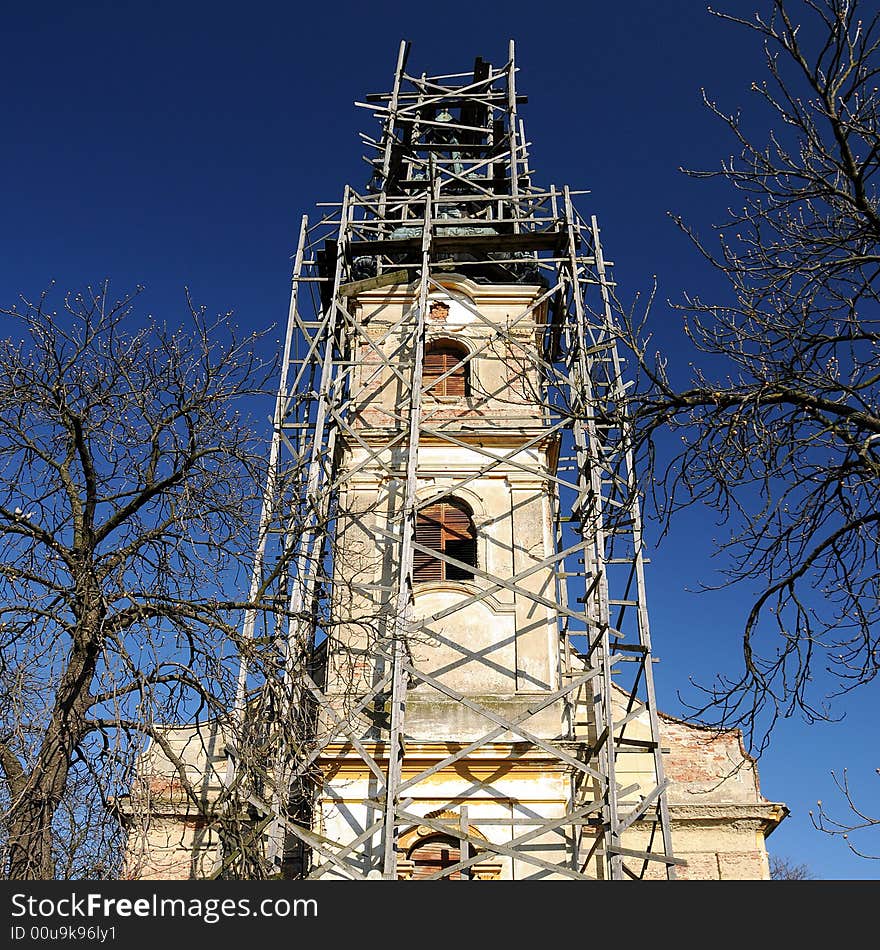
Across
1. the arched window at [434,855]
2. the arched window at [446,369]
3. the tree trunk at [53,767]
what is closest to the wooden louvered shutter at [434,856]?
the arched window at [434,855]

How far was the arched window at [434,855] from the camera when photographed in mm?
11891

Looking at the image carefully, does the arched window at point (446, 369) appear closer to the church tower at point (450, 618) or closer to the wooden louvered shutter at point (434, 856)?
the church tower at point (450, 618)

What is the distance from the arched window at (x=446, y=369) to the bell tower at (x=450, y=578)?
0.11 ft

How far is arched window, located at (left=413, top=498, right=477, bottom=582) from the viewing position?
1394 cm

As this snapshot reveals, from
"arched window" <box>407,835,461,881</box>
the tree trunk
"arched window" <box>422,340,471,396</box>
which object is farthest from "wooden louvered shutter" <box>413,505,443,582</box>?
the tree trunk

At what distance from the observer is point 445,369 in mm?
16078

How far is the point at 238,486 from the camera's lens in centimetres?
901

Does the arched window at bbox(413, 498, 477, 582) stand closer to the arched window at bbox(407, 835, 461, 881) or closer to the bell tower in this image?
the bell tower

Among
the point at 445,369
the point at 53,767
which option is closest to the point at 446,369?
the point at 445,369

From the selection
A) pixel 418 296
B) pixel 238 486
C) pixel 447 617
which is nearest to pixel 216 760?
pixel 447 617

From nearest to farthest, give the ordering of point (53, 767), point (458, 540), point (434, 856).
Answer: point (53, 767)
point (434, 856)
point (458, 540)

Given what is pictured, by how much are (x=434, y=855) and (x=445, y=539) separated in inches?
166

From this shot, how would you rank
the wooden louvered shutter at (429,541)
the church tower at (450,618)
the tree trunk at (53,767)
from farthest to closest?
the wooden louvered shutter at (429,541)
the church tower at (450,618)
the tree trunk at (53,767)

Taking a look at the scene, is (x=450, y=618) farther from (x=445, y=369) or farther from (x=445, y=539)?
(x=445, y=369)
